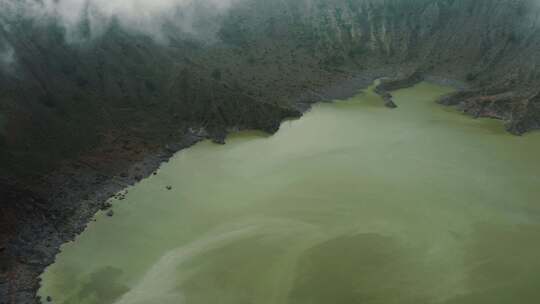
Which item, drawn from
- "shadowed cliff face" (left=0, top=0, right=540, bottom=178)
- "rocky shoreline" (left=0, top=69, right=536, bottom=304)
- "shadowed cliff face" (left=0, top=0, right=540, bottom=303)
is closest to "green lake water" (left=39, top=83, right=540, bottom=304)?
"rocky shoreline" (left=0, top=69, right=536, bottom=304)

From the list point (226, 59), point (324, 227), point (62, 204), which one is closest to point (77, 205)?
point (62, 204)

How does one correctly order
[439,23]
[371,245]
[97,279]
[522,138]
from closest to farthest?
[97,279] < [371,245] < [522,138] < [439,23]

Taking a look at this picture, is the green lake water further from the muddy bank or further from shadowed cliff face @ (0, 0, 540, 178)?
shadowed cliff face @ (0, 0, 540, 178)

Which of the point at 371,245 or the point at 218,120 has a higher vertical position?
the point at 218,120

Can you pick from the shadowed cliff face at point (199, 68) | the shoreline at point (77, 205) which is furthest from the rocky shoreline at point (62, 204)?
the shadowed cliff face at point (199, 68)

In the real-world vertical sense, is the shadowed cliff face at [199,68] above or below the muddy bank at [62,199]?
above

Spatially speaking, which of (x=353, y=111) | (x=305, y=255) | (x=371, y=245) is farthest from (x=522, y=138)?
(x=305, y=255)

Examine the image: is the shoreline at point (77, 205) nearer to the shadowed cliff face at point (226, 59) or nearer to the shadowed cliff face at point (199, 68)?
the shadowed cliff face at point (199, 68)

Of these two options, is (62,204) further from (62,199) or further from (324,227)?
(324,227)

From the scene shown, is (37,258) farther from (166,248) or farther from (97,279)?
(166,248)
